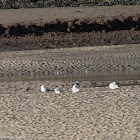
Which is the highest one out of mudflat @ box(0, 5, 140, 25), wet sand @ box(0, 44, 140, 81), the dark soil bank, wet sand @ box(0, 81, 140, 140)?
mudflat @ box(0, 5, 140, 25)

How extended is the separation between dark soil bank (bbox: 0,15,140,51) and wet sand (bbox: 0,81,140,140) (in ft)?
18.5

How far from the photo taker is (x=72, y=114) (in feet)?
22.6

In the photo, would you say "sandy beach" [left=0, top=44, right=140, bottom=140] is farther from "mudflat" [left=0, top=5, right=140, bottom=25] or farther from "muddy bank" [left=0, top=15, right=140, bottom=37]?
"mudflat" [left=0, top=5, right=140, bottom=25]

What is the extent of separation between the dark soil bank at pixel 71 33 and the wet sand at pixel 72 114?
18.5 feet

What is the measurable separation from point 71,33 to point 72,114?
26.6 feet

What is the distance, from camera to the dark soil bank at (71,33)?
1416 centimetres

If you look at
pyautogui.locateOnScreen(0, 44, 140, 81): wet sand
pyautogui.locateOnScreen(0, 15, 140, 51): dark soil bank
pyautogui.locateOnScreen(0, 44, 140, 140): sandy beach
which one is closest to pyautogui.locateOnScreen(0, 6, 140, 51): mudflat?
pyautogui.locateOnScreen(0, 15, 140, 51): dark soil bank

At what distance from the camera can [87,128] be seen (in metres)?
6.31

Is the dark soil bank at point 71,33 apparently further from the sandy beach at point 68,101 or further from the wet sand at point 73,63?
the sandy beach at point 68,101

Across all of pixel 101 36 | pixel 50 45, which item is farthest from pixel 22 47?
pixel 101 36

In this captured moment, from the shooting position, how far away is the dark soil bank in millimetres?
14156

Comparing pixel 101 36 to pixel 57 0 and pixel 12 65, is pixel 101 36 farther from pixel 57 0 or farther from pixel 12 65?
pixel 57 0

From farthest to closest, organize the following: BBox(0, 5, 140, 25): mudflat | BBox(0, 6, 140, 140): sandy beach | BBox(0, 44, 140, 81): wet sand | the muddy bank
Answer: BBox(0, 5, 140, 25): mudflat → the muddy bank → BBox(0, 44, 140, 81): wet sand → BBox(0, 6, 140, 140): sandy beach

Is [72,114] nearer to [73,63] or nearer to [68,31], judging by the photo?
[73,63]
